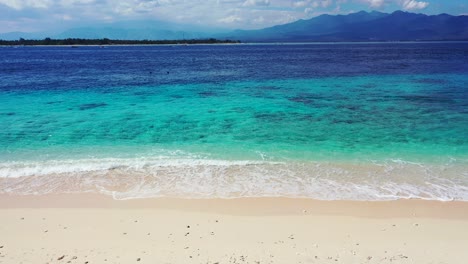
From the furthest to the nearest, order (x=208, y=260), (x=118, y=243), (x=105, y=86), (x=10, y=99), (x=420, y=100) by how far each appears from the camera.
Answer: (x=105, y=86) < (x=10, y=99) < (x=420, y=100) < (x=118, y=243) < (x=208, y=260)

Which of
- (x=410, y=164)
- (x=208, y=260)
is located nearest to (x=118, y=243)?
(x=208, y=260)

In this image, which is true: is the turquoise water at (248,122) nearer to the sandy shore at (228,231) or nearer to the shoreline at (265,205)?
the shoreline at (265,205)

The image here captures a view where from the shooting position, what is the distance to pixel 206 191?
11062mm

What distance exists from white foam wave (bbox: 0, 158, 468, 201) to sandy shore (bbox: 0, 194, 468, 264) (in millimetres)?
614

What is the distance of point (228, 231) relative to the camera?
28.1ft

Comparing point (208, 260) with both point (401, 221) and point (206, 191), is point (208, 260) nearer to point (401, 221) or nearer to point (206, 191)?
point (206, 191)

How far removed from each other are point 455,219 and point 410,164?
4466mm

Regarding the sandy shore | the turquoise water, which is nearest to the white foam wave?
the sandy shore

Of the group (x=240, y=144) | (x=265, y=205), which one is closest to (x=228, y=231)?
(x=265, y=205)

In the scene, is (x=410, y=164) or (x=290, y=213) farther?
(x=410, y=164)

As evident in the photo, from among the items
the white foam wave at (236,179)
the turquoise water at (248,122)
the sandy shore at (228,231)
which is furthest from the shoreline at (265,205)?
the turquoise water at (248,122)

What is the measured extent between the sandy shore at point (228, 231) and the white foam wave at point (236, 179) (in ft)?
2.01

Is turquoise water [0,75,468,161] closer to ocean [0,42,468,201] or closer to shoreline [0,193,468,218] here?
ocean [0,42,468,201]

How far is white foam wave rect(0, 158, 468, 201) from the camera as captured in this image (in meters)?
10.9
